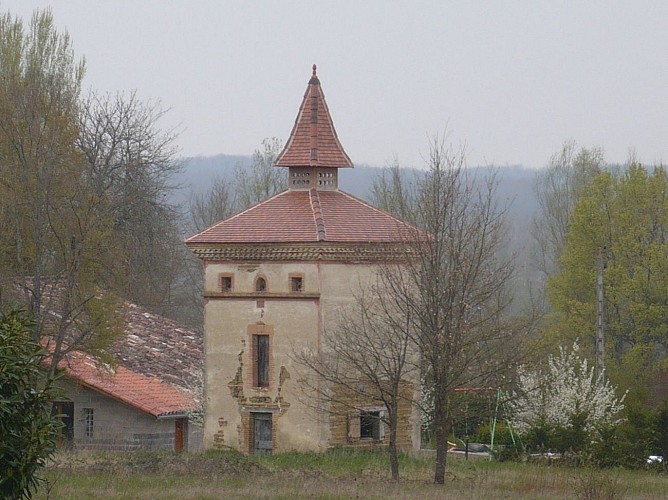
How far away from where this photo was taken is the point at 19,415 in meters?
12.4

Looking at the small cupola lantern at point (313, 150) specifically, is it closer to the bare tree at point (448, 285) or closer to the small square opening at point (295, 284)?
the small square opening at point (295, 284)

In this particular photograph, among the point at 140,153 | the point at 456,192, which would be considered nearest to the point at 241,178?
the point at 140,153

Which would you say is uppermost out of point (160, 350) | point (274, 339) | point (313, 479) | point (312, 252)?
point (312, 252)

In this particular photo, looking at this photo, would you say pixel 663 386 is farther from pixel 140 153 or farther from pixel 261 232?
pixel 140 153

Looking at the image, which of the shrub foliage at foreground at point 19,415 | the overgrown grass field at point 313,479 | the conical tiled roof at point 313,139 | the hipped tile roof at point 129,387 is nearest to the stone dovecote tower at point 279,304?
the conical tiled roof at point 313,139

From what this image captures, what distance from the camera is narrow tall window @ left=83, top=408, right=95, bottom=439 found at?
1266 inches

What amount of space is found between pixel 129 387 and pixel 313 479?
1217 centimetres

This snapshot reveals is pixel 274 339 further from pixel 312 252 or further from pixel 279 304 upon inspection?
pixel 312 252

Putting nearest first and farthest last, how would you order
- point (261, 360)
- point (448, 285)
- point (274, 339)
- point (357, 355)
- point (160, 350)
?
point (448, 285), point (357, 355), point (274, 339), point (261, 360), point (160, 350)

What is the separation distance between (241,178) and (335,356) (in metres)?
41.7

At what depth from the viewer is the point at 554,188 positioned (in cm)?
6744

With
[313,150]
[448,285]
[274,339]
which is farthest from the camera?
[313,150]

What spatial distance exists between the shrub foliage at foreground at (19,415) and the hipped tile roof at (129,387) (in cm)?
1730

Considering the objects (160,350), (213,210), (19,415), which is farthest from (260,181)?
(19,415)
